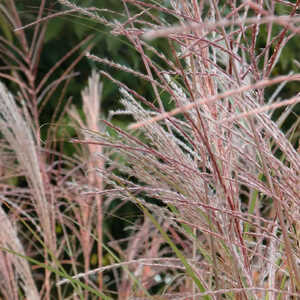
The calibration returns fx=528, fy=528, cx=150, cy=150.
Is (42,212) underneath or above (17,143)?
underneath

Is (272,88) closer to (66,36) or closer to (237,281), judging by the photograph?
(66,36)

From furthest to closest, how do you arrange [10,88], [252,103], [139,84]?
1. [10,88]
2. [139,84]
3. [252,103]

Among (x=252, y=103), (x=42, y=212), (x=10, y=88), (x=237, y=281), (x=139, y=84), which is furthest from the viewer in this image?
(x=10, y=88)

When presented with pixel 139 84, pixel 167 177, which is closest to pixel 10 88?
pixel 139 84

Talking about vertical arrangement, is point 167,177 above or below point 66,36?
above

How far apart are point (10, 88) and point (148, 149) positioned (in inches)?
81.8

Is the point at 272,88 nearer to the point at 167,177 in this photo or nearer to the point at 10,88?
the point at 10,88

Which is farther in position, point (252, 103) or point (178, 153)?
point (178, 153)

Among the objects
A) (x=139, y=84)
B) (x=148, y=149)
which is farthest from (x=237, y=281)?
(x=139, y=84)

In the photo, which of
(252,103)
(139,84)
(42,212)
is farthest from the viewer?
(139,84)

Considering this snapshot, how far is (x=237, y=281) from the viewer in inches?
26.3

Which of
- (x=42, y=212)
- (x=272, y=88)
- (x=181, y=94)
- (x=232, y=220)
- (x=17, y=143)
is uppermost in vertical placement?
(x=181, y=94)

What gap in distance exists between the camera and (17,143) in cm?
127

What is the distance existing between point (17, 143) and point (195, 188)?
0.71 metres
